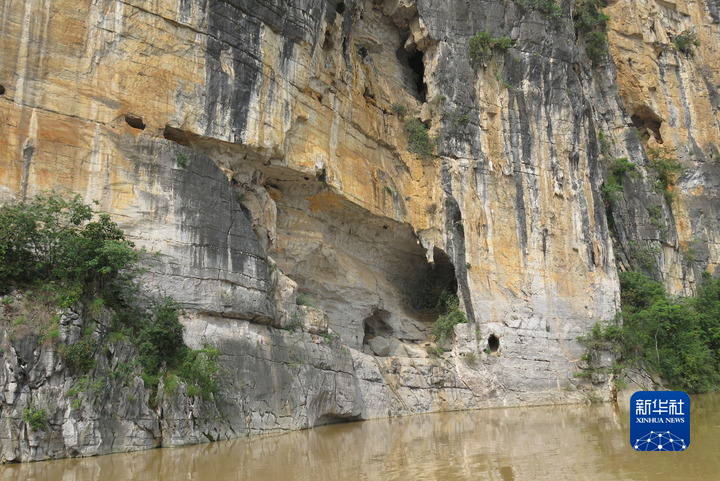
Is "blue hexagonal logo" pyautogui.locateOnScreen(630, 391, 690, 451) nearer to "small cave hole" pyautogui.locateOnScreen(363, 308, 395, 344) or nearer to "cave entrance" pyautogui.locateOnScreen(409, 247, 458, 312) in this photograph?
"small cave hole" pyautogui.locateOnScreen(363, 308, 395, 344)

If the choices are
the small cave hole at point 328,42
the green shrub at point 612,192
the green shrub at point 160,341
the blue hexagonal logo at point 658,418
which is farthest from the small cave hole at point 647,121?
the blue hexagonal logo at point 658,418

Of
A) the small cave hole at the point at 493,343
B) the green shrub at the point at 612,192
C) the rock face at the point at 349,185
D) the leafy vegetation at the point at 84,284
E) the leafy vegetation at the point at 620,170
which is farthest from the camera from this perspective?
the leafy vegetation at the point at 620,170

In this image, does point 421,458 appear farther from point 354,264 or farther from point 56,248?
point 354,264

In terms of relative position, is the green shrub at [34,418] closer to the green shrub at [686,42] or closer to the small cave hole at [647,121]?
the small cave hole at [647,121]

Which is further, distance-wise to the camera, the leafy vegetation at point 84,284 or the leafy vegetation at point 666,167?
the leafy vegetation at point 666,167

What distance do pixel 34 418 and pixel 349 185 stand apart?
1128 cm

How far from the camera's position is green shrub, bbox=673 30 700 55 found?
3128 cm

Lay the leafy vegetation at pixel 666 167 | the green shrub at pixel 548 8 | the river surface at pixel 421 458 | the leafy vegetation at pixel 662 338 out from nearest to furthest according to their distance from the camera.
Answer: the river surface at pixel 421 458
the leafy vegetation at pixel 662 338
the green shrub at pixel 548 8
the leafy vegetation at pixel 666 167

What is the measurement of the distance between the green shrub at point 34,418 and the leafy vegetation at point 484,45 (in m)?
18.0

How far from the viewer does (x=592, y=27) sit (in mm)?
26828

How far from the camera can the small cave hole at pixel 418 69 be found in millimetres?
24547

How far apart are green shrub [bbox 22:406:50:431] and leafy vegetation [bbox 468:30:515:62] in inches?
710

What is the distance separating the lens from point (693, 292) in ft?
89.2

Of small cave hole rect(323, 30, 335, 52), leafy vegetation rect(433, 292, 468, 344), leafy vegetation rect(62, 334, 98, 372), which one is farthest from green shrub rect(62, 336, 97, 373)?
leafy vegetation rect(433, 292, 468, 344)
